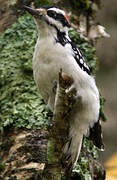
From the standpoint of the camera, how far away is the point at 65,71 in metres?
2.26

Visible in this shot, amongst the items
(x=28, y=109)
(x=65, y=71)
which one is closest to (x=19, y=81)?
(x=28, y=109)

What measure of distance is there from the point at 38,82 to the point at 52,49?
24cm

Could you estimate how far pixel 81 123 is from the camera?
2.46m

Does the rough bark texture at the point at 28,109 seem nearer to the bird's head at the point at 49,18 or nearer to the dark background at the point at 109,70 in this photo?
the bird's head at the point at 49,18

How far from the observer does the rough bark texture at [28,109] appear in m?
2.13

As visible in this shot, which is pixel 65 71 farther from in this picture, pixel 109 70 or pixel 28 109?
pixel 109 70

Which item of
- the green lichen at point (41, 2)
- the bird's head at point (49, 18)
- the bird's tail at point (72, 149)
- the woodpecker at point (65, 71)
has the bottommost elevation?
the bird's tail at point (72, 149)

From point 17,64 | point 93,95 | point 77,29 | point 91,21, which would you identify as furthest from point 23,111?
point 91,21

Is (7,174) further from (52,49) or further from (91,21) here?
(91,21)

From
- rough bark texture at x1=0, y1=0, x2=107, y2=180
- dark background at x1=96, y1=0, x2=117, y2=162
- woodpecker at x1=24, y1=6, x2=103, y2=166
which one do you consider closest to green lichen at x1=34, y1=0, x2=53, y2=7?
rough bark texture at x1=0, y1=0, x2=107, y2=180

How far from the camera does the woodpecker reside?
229cm

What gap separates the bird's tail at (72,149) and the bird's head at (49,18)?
2.29ft

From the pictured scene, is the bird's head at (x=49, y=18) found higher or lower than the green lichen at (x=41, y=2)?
lower

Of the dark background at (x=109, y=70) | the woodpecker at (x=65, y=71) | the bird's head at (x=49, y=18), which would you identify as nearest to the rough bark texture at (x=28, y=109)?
the woodpecker at (x=65, y=71)
